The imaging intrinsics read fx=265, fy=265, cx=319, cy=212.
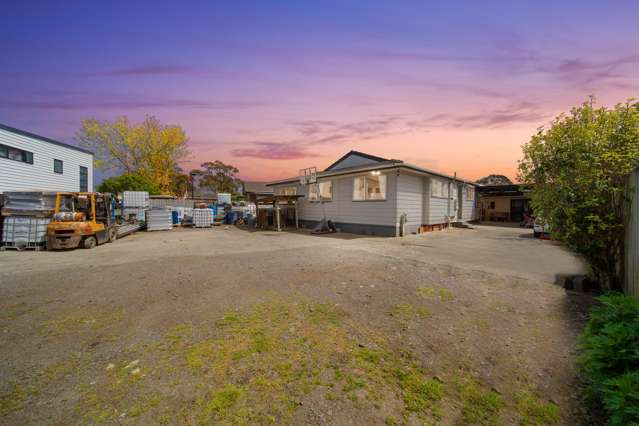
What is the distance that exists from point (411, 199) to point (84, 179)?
23.7 meters

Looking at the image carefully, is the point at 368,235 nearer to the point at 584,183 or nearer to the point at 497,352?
the point at 584,183

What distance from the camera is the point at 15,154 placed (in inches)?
580

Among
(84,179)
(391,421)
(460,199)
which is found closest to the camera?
(391,421)

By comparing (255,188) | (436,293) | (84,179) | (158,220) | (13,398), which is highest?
(255,188)

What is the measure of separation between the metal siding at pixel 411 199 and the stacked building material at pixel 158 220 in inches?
604

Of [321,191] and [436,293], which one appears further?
[321,191]

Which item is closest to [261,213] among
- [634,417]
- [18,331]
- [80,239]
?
[80,239]

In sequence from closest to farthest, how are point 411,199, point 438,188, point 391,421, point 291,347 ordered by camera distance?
1. point 391,421
2. point 291,347
3. point 411,199
4. point 438,188

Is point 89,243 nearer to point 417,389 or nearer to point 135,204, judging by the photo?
point 135,204

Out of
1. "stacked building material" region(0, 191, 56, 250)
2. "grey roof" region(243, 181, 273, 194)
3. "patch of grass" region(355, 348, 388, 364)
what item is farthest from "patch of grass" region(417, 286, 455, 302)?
"grey roof" region(243, 181, 273, 194)

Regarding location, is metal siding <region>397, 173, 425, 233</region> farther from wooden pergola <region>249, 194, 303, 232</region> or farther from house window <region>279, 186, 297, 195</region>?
house window <region>279, 186, 297, 195</region>

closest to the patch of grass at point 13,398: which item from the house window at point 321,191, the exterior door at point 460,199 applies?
the house window at point 321,191

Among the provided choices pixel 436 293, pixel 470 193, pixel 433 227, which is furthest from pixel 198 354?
pixel 470 193

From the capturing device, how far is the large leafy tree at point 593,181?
435 cm
